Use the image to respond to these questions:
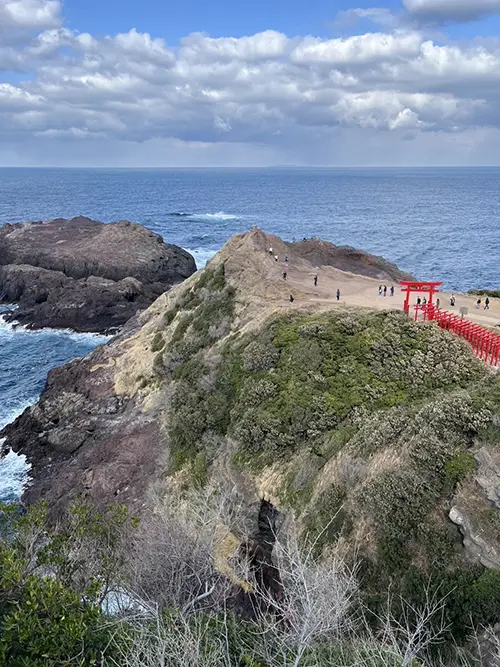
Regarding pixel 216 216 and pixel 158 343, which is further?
pixel 216 216

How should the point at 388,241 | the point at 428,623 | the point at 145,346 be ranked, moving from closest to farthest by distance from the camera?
1. the point at 428,623
2. the point at 145,346
3. the point at 388,241

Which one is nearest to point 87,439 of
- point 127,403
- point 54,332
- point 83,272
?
point 127,403

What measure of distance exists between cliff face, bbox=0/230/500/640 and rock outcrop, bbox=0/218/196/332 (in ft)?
66.4

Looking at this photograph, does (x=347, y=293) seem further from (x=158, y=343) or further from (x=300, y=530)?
(x=300, y=530)

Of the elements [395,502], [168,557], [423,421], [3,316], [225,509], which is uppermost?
[423,421]

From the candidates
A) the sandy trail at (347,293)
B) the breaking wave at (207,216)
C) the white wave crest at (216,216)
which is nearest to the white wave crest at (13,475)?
the sandy trail at (347,293)

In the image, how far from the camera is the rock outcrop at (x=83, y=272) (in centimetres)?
6041

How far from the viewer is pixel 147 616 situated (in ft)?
43.8

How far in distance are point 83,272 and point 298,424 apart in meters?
57.1

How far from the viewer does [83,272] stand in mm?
72562

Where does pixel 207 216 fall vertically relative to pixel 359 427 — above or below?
below

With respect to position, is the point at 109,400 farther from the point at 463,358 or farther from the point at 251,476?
the point at 463,358

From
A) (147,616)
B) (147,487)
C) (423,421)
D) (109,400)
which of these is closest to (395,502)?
(423,421)

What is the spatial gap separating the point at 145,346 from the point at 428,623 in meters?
26.6
